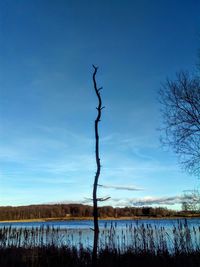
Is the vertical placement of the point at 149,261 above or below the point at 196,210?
below

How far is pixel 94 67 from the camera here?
24.0ft

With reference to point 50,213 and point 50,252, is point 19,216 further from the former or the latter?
point 50,252

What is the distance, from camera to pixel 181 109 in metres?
10.6

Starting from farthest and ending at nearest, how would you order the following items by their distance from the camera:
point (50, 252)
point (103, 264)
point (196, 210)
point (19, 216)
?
point (19, 216), point (196, 210), point (50, 252), point (103, 264)

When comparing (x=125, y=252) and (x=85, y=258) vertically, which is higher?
(x=125, y=252)

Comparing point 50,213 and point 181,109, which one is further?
point 50,213

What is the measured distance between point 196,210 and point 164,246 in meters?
2.03

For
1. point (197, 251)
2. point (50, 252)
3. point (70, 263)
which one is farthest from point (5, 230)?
point (197, 251)

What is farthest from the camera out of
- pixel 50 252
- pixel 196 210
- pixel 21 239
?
pixel 21 239

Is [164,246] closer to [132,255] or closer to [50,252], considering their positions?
[132,255]

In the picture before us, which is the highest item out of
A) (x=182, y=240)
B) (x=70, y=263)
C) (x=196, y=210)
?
(x=196, y=210)

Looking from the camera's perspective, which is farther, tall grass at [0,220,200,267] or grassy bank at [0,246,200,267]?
tall grass at [0,220,200,267]

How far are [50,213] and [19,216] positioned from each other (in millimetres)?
21020

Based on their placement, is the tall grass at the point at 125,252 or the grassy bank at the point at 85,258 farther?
the tall grass at the point at 125,252
